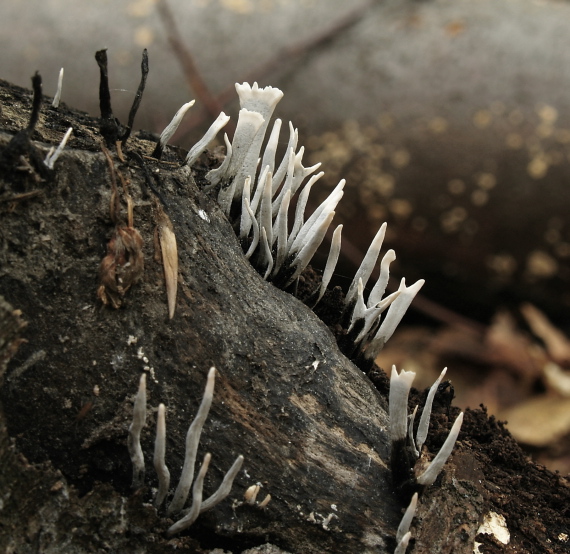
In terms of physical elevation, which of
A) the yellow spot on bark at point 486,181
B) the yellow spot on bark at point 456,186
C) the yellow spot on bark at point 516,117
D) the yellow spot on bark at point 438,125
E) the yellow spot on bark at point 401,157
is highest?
the yellow spot on bark at point 516,117

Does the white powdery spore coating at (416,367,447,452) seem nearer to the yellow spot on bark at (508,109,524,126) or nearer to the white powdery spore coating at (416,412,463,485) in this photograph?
the white powdery spore coating at (416,412,463,485)

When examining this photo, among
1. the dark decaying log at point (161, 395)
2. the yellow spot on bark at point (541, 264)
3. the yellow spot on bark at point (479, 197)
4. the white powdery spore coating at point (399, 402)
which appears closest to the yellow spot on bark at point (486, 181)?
the yellow spot on bark at point (479, 197)

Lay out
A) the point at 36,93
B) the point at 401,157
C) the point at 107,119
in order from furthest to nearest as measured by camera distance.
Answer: the point at 401,157, the point at 107,119, the point at 36,93

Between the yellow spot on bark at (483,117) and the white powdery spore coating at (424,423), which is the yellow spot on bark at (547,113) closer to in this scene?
the yellow spot on bark at (483,117)

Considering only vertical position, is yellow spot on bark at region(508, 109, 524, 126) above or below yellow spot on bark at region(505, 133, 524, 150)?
above

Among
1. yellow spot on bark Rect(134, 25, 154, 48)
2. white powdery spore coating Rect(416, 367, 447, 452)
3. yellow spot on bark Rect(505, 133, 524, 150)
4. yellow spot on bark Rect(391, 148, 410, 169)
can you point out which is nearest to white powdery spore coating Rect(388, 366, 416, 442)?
white powdery spore coating Rect(416, 367, 447, 452)

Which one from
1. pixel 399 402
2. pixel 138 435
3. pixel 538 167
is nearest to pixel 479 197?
pixel 538 167

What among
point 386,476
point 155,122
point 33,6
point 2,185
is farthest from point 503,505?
point 33,6

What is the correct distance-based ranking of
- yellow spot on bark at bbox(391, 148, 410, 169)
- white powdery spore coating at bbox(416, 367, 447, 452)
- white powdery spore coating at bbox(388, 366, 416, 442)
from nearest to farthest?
white powdery spore coating at bbox(388, 366, 416, 442) < white powdery spore coating at bbox(416, 367, 447, 452) < yellow spot on bark at bbox(391, 148, 410, 169)

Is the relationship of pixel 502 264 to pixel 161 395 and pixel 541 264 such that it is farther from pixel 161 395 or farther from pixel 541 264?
pixel 161 395
